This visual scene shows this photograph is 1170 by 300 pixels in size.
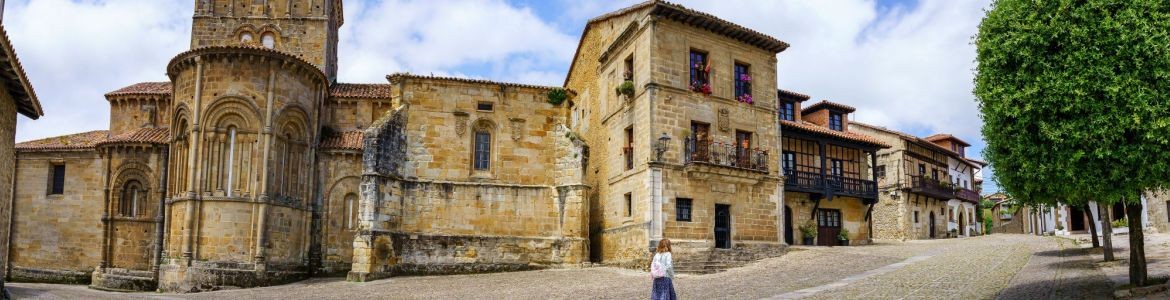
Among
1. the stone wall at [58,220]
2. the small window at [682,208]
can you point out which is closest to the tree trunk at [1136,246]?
the small window at [682,208]

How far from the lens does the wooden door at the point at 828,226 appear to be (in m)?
33.8

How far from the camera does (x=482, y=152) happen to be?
90.3 feet

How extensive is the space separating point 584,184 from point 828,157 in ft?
42.3

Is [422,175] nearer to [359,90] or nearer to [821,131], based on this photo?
[359,90]

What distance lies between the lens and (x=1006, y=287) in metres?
16.8

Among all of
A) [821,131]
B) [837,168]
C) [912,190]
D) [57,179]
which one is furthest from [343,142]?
[912,190]

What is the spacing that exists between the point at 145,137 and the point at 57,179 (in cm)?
492

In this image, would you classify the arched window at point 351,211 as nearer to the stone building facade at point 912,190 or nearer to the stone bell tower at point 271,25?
the stone bell tower at point 271,25

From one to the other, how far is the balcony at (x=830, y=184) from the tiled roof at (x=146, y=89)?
25185mm

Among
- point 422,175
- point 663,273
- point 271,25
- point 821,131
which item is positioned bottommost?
point 663,273

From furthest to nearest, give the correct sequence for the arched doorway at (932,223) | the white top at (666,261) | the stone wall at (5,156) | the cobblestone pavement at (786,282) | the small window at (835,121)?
the arched doorway at (932,223)
the small window at (835,121)
the cobblestone pavement at (786,282)
the stone wall at (5,156)
the white top at (666,261)

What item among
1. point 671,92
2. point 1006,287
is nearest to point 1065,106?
point 1006,287

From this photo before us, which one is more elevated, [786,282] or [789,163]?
[789,163]

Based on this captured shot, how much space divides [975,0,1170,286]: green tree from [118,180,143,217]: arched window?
2849cm
